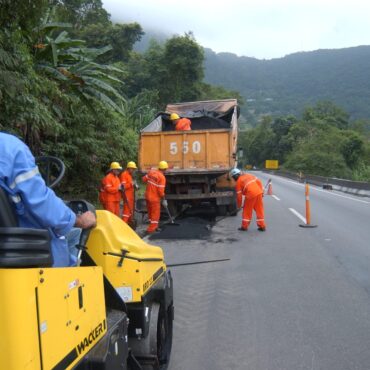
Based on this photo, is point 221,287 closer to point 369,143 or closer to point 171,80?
point 171,80

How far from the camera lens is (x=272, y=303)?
5402 millimetres

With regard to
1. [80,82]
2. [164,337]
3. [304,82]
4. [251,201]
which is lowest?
[164,337]

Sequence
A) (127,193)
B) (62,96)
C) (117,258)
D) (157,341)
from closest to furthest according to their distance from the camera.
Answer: (117,258) < (157,341) < (62,96) < (127,193)

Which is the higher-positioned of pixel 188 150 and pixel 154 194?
pixel 188 150

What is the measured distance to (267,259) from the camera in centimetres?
774

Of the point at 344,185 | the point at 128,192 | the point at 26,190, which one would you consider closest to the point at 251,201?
the point at 128,192

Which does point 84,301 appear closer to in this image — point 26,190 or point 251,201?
point 26,190

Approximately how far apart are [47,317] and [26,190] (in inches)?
21.4

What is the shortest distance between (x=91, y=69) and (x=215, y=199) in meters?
4.93

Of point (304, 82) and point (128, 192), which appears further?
point (304, 82)

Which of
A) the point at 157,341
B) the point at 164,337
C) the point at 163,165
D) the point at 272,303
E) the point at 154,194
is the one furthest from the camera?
the point at 163,165

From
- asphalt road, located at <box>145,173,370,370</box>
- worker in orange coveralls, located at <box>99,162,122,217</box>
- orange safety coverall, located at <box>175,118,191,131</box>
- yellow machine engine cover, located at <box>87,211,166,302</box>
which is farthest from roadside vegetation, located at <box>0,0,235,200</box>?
yellow machine engine cover, located at <box>87,211,166,302</box>

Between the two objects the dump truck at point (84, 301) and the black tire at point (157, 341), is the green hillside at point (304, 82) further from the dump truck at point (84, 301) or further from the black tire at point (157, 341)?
the dump truck at point (84, 301)

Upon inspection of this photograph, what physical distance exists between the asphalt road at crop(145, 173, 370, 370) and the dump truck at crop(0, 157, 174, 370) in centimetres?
69
